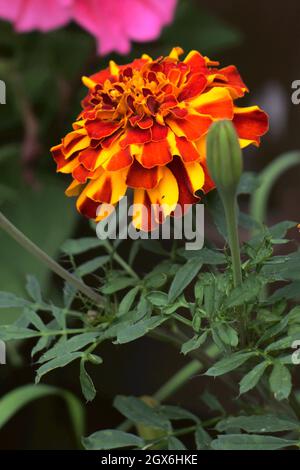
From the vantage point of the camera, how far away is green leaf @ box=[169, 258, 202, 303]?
220 millimetres

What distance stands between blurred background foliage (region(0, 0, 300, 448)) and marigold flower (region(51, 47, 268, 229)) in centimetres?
18

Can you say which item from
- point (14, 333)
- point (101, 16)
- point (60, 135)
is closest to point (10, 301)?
point (14, 333)

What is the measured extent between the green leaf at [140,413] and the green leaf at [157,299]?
46 millimetres

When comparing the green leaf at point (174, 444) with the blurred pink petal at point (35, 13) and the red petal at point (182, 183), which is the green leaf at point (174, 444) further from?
the blurred pink petal at point (35, 13)

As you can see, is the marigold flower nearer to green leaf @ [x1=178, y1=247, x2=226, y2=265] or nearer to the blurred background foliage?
green leaf @ [x1=178, y1=247, x2=226, y2=265]

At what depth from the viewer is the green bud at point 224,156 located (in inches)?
7.0

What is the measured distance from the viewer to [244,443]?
21 cm

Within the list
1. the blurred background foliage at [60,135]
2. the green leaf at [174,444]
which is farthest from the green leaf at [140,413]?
the blurred background foliage at [60,135]

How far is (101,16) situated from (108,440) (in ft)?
0.69

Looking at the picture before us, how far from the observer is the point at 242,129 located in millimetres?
224

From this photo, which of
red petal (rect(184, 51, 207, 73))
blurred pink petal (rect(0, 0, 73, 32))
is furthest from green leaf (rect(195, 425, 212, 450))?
blurred pink petal (rect(0, 0, 73, 32))

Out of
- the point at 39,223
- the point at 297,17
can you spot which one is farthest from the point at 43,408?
the point at 297,17

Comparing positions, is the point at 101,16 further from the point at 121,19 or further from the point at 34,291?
the point at 34,291
